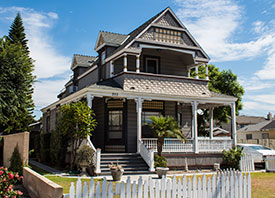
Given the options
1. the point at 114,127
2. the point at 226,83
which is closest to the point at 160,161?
the point at 114,127

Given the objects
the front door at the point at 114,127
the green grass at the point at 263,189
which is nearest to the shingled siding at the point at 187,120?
the front door at the point at 114,127

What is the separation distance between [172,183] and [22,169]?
7.90 meters

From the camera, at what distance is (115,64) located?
21016 millimetres

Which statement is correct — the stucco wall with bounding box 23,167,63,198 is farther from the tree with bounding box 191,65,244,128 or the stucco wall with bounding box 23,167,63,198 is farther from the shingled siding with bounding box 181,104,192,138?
the tree with bounding box 191,65,244,128

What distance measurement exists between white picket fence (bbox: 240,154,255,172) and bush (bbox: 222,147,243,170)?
23cm

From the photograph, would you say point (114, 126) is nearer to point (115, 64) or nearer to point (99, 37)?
point (115, 64)

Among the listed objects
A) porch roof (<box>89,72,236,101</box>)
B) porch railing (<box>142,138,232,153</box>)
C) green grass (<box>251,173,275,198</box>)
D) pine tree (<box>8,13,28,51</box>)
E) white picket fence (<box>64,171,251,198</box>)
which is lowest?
green grass (<box>251,173,275,198</box>)

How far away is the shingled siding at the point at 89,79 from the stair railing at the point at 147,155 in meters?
8.62

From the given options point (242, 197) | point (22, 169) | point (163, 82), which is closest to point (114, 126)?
point (163, 82)

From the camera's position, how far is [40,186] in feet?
28.3

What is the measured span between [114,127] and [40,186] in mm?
11313

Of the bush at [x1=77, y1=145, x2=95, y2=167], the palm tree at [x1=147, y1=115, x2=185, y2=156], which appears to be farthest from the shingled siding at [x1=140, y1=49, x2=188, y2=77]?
the bush at [x1=77, y1=145, x2=95, y2=167]

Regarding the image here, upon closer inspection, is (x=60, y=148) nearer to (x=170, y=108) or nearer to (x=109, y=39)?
(x=170, y=108)

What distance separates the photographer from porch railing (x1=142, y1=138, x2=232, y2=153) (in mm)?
18141
